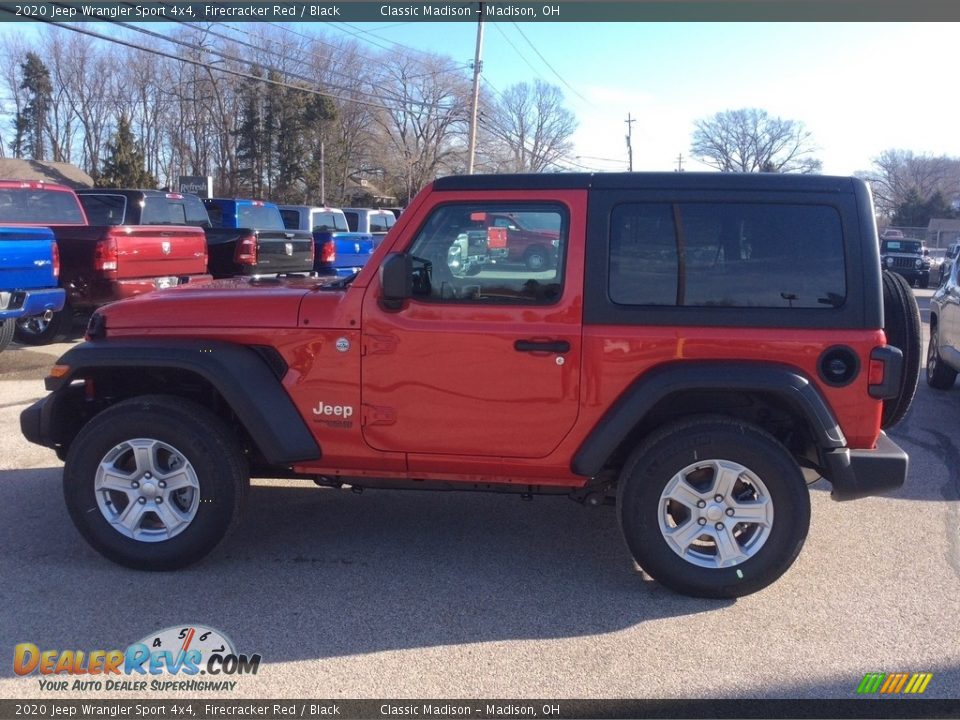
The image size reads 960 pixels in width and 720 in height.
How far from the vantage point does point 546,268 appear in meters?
4.26

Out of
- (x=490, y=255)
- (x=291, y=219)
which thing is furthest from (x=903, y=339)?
(x=291, y=219)

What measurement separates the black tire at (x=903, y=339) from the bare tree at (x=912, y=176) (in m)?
72.3

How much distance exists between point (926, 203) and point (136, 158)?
53548 mm

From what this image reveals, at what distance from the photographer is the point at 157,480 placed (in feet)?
14.4

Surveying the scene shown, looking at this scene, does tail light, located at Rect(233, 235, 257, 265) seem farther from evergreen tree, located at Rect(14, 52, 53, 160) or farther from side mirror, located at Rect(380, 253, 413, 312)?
evergreen tree, located at Rect(14, 52, 53, 160)

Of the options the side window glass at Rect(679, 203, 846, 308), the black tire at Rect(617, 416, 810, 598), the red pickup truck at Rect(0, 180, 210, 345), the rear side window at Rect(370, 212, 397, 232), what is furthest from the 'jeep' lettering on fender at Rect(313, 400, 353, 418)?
the rear side window at Rect(370, 212, 397, 232)

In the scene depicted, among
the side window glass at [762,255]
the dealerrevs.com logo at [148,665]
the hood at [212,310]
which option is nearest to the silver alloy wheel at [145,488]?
the hood at [212,310]

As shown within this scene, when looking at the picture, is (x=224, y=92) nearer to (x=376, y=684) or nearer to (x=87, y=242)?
(x=87, y=242)

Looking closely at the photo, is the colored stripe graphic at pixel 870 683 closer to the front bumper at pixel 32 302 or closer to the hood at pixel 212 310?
the hood at pixel 212 310

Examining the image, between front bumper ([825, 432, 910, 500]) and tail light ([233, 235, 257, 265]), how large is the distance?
10.8 meters

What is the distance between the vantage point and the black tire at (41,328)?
1109 centimetres

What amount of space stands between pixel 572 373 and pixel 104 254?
792 cm

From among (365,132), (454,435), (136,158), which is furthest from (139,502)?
(365,132)

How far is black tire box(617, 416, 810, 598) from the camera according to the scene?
411cm
